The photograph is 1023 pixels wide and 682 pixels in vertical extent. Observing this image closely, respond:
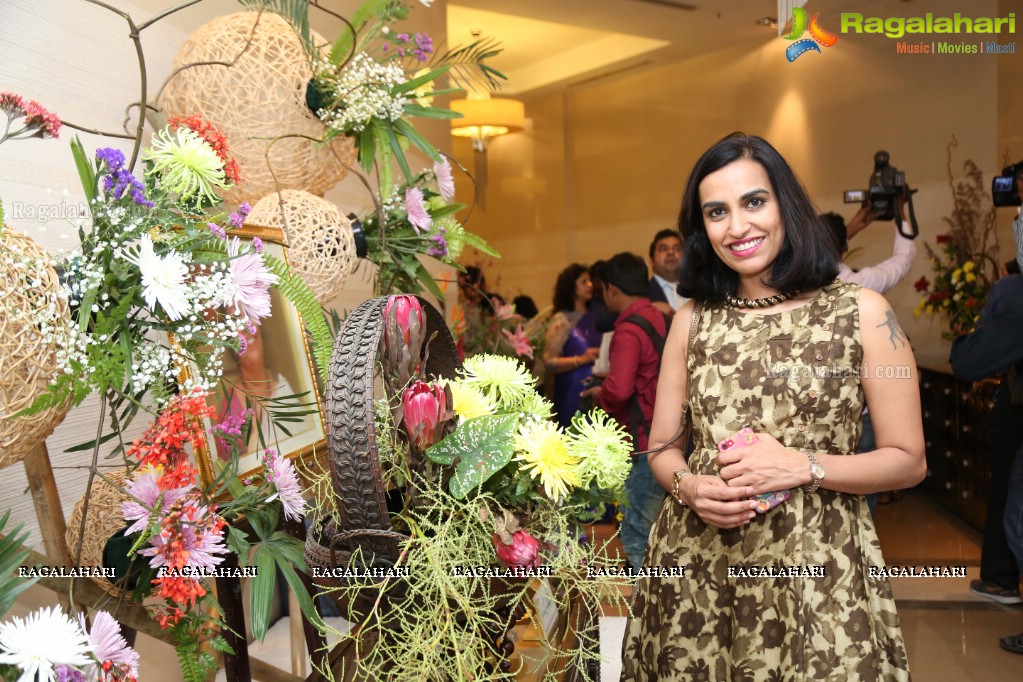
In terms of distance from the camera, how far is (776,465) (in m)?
1.28

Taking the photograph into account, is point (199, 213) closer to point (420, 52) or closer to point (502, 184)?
point (420, 52)

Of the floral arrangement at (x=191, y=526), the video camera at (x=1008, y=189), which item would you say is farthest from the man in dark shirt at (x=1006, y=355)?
the floral arrangement at (x=191, y=526)

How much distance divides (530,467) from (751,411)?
2.02ft

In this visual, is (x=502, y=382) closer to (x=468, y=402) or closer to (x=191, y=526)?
(x=468, y=402)

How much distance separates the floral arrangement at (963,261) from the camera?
15.4 feet

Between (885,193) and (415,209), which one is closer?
(415,209)

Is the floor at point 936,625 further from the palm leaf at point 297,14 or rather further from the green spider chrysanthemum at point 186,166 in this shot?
the palm leaf at point 297,14

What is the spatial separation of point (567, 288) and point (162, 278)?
5.27m

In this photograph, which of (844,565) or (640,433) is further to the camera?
(640,433)

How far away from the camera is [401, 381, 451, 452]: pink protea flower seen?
34.3 inches

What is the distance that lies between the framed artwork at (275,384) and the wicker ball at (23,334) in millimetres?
510

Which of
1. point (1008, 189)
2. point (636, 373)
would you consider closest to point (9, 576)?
point (636, 373)

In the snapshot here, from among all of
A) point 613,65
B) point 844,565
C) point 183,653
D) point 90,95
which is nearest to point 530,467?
point 183,653

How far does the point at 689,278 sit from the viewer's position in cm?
152
